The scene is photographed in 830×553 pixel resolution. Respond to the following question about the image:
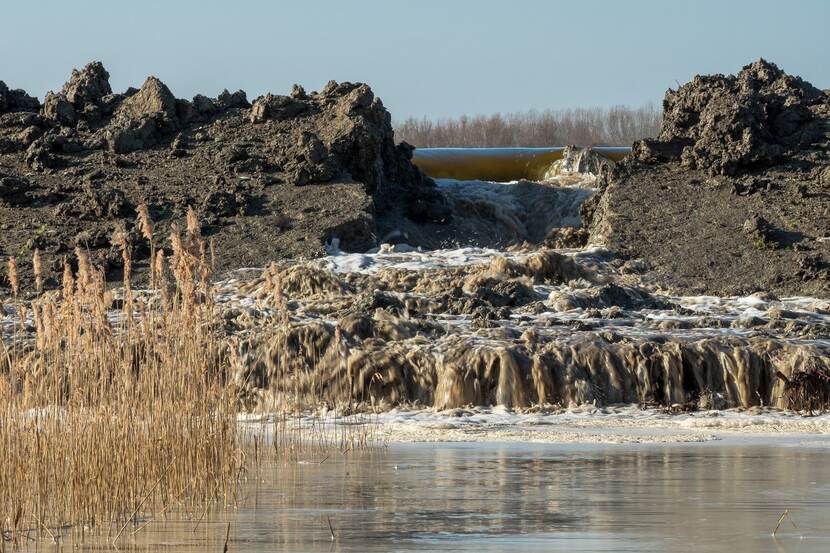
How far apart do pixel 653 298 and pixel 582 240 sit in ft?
16.8

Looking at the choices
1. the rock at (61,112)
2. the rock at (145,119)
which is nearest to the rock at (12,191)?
the rock at (145,119)

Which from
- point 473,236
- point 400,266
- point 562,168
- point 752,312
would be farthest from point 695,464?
point 562,168

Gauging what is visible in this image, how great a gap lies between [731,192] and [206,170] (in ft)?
31.7

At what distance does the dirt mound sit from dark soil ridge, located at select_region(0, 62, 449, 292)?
4.62m

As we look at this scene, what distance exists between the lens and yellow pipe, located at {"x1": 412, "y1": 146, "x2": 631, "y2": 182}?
40.8 metres

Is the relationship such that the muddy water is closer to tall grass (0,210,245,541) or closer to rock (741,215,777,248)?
tall grass (0,210,245,541)

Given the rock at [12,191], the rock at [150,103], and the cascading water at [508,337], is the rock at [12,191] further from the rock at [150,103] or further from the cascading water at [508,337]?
the cascading water at [508,337]

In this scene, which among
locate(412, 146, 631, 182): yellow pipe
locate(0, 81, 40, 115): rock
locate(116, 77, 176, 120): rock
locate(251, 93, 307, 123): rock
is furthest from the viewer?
locate(412, 146, 631, 182): yellow pipe

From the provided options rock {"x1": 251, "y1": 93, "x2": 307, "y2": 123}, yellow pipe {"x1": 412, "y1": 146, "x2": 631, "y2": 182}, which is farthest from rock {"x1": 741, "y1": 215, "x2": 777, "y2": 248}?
yellow pipe {"x1": 412, "y1": 146, "x2": 631, "y2": 182}

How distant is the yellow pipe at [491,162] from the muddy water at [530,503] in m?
27.4

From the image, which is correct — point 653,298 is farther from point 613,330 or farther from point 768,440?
point 768,440

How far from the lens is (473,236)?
27.5 metres

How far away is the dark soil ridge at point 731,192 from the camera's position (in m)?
23.0

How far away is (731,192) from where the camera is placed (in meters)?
25.9
